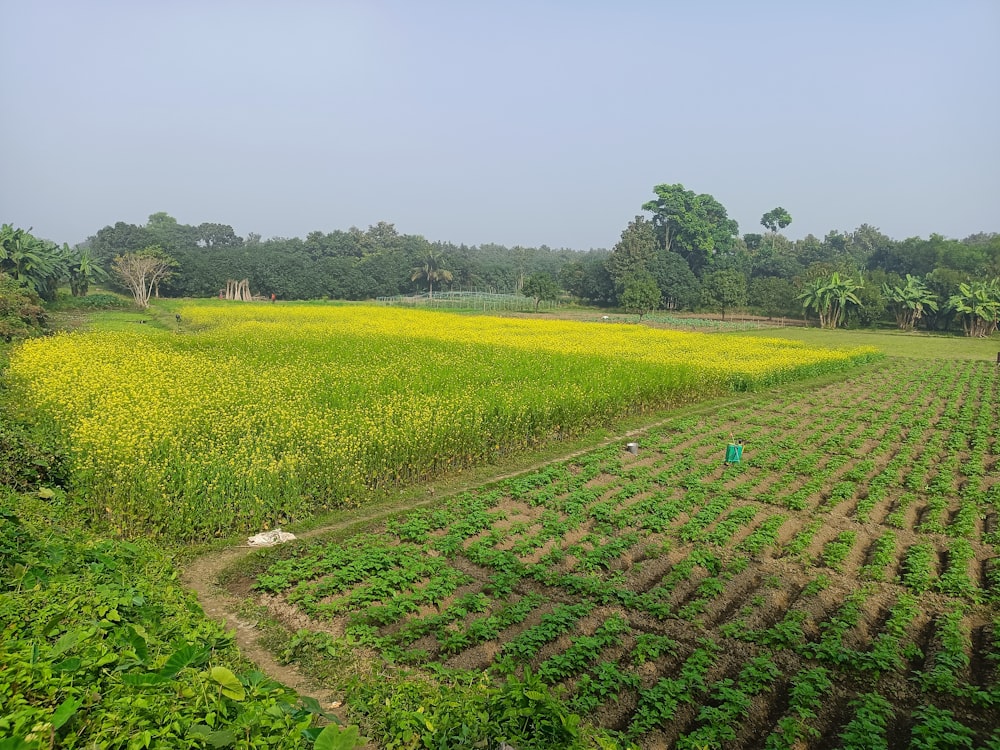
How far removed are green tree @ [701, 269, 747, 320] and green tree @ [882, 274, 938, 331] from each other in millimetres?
13003

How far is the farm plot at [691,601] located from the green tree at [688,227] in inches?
3253

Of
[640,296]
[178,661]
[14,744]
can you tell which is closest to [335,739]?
[178,661]

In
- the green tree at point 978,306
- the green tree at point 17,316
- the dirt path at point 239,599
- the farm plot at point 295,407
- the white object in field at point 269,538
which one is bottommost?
the dirt path at point 239,599

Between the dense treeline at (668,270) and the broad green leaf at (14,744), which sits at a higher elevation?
the dense treeline at (668,270)

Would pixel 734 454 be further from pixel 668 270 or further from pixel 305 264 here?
pixel 305 264

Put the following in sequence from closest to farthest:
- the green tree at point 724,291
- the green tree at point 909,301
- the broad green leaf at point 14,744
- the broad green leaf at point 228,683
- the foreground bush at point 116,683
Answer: the broad green leaf at point 14,744 < the foreground bush at point 116,683 < the broad green leaf at point 228,683 < the green tree at point 909,301 < the green tree at point 724,291

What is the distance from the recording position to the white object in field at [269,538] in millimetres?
8695

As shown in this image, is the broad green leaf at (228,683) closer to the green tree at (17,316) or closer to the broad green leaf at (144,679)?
the broad green leaf at (144,679)

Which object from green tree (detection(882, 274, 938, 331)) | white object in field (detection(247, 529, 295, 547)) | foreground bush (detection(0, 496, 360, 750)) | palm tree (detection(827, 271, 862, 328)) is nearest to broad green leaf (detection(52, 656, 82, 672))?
foreground bush (detection(0, 496, 360, 750))

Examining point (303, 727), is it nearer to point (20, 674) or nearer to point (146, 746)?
point (146, 746)

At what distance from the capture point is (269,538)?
8820 mm

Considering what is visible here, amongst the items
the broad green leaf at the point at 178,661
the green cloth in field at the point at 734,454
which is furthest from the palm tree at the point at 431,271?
the broad green leaf at the point at 178,661

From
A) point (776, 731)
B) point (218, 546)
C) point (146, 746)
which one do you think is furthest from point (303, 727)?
point (218, 546)

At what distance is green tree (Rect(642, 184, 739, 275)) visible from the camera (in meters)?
90.2
